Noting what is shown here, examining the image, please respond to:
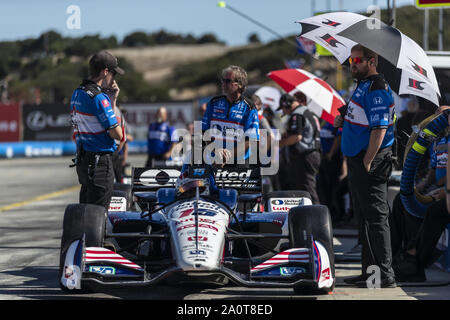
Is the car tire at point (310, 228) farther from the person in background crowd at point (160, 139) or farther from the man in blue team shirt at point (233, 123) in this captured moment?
the person in background crowd at point (160, 139)

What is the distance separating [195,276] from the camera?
5.69 meters

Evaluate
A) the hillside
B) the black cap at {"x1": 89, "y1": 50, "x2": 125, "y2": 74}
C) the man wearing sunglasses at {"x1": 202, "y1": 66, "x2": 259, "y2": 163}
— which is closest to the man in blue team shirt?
the man wearing sunglasses at {"x1": 202, "y1": 66, "x2": 259, "y2": 163}

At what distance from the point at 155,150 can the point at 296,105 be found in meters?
5.91

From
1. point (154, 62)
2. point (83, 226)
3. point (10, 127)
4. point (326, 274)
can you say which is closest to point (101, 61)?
point (83, 226)

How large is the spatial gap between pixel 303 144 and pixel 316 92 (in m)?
0.85

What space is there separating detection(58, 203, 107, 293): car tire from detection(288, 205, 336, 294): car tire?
1494 mm

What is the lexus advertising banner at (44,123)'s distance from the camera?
38406mm

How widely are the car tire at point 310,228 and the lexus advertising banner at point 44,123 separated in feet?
108

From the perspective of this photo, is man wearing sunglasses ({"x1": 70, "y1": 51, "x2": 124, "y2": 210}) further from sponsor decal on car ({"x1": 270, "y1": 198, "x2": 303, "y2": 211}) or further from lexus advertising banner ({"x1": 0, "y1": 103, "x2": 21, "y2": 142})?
lexus advertising banner ({"x1": 0, "y1": 103, "x2": 21, "y2": 142})

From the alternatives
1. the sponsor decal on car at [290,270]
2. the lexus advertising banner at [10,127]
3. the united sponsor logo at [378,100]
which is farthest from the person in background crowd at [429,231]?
the lexus advertising banner at [10,127]

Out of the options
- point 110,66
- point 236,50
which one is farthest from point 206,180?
point 236,50

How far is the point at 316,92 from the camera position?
9742 millimetres
